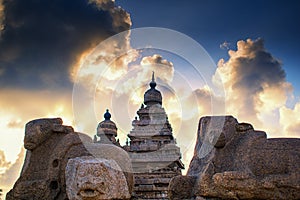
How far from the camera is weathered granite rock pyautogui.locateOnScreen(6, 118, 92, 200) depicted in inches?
445

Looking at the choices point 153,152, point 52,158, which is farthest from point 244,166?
point 153,152

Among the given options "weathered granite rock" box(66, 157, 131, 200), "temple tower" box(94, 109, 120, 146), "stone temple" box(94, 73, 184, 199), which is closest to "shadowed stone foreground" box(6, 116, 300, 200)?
"weathered granite rock" box(66, 157, 131, 200)

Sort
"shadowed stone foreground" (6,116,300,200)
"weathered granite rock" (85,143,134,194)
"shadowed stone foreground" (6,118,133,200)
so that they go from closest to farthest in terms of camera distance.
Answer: "shadowed stone foreground" (6,116,300,200) → "shadowed stone foreground" (6,118,133,200) → "weathered granite rock" (85,143,134,194)

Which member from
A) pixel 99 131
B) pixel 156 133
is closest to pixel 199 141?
pixel 156 133

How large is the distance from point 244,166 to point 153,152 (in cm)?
2101

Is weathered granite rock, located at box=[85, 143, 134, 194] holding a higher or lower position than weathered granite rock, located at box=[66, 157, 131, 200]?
higher

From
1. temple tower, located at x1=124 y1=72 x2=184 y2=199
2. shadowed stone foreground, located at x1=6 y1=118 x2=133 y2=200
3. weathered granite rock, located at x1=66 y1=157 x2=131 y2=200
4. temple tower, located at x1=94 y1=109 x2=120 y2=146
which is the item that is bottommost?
weathered granite rock, located at x1=66 y1=157 x2=131 y2=200

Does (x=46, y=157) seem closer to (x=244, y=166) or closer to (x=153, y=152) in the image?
(x=244, y=166)

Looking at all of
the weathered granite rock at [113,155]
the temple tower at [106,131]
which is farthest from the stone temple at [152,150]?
the weathered granite rock at [113,155]

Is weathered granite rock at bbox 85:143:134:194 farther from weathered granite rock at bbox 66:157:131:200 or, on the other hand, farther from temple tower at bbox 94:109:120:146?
temple tower at bbox 94:109:120:146

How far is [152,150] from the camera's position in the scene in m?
30.1

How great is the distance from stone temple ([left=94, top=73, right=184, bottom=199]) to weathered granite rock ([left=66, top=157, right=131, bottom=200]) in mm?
14719

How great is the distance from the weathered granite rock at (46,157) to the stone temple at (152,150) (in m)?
12.6

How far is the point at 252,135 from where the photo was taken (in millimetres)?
9812
